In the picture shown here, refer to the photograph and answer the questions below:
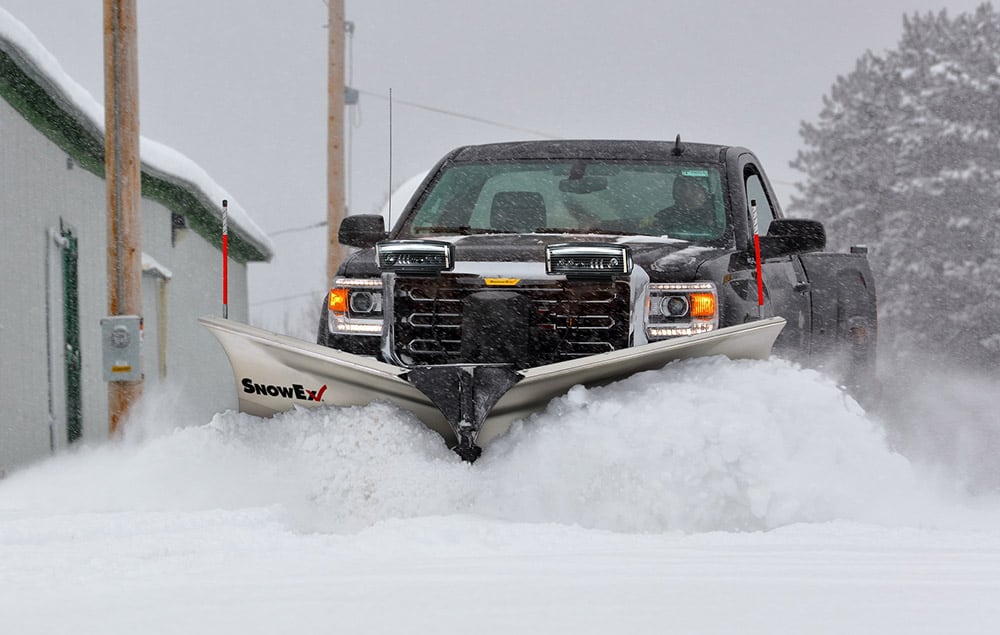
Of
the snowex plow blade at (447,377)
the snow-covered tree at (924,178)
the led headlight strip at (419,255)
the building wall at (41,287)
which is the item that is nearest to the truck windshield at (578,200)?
the led headlight strip at (419,255)

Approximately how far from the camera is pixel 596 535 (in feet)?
18.1

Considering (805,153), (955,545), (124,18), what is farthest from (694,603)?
(805,153)

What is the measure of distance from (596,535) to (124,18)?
7031 mm

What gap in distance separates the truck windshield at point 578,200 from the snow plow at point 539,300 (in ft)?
0.03

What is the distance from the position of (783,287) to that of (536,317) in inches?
72.8

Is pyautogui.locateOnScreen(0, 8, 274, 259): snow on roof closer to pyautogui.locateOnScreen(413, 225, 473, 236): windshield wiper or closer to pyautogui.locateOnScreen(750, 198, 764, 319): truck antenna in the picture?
pyautogui.locateOnScreen(413, 225, 473, 236): windshield wiper

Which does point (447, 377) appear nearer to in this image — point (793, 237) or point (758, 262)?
point (758, 262)

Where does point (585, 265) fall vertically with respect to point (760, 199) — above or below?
below

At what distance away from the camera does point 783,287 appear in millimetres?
7504

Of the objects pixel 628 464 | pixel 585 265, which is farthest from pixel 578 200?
pixel 628 464

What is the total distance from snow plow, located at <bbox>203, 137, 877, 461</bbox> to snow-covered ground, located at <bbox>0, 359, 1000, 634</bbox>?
14 centimetres

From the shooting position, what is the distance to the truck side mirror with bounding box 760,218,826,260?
6871 mm

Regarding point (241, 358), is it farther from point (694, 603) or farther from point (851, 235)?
point (851, 235)

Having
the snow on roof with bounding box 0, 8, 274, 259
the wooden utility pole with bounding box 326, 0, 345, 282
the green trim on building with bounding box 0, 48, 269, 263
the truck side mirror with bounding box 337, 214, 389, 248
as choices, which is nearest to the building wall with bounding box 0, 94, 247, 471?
the green trim on building with bounding box 0, 48, 269, 263
